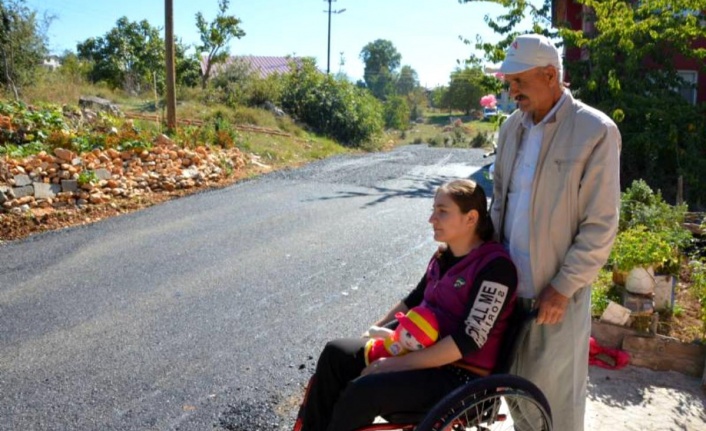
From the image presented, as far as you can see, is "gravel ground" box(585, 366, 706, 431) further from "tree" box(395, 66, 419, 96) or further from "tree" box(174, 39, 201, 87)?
"tree" box(395, 66, 419, 96)

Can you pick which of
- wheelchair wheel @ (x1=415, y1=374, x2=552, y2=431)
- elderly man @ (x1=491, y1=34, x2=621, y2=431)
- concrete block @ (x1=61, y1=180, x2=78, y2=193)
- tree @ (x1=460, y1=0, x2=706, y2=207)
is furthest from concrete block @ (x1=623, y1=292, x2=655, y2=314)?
concrete block @ (x1=61, y1=180, x2=78, y2=193)

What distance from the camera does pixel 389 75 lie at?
78938 mm

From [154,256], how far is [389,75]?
74.9 metres

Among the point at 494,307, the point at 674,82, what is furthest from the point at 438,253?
the point at 674,82

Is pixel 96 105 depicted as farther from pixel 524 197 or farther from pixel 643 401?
pixel 524 197

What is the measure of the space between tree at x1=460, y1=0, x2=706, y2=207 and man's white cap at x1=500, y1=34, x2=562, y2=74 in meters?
6.69

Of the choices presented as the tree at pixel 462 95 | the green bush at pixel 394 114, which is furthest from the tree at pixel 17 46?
the tree at pixel 462 95

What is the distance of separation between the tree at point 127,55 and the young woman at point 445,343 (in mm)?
21414

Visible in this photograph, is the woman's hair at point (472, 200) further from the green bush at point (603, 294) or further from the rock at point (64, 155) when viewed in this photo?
the rock at point (64, 155)

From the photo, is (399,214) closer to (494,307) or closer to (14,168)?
(14,168)

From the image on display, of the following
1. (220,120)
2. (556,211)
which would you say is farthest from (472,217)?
(220,120)

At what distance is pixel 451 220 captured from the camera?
7.97 ft

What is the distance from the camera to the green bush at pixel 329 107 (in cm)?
1998

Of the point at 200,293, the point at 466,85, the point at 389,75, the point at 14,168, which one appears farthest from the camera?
the point at 389,75
